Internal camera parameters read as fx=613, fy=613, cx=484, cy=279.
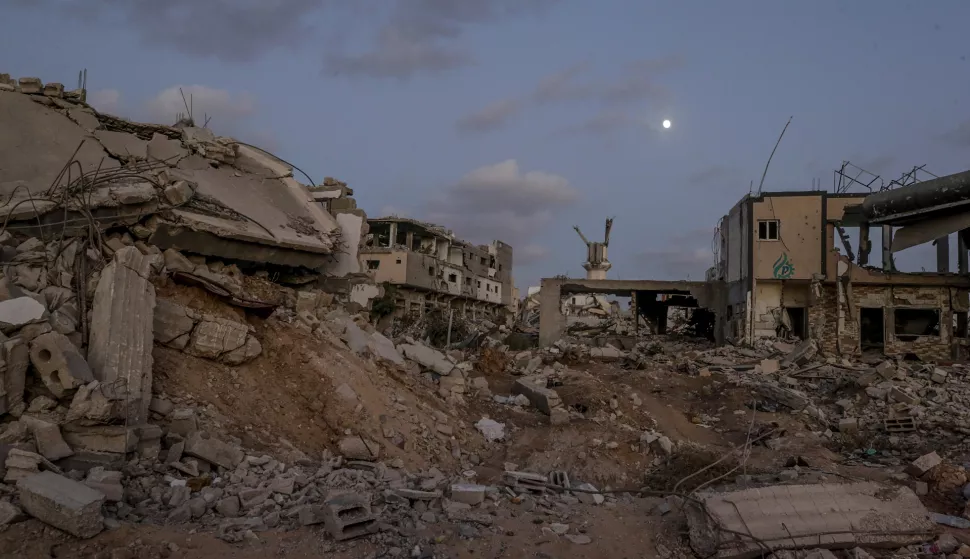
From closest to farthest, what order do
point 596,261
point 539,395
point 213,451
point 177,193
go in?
point 213,451
point 177,193
point 539,395
point 596,261

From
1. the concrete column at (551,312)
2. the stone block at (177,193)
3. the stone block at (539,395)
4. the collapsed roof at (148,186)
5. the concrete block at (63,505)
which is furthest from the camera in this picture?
the concrete column at (551,312)

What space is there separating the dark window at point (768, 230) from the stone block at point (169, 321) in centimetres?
1873

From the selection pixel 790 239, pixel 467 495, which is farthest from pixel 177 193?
pixel 790 239

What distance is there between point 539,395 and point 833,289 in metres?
14.1

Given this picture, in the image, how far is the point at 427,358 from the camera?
1132 cm

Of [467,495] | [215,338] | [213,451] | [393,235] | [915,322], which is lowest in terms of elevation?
[467,495]

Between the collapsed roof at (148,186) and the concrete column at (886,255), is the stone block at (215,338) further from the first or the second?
the concrete column at (886,255)

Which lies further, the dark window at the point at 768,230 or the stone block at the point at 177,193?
the dark window at the point at 768,230

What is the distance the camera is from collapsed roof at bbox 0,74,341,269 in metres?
6.96

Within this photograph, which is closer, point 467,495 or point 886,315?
point 467,495

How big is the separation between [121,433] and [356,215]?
24.1ft

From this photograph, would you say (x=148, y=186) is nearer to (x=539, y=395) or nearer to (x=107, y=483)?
(x=107, y=483)

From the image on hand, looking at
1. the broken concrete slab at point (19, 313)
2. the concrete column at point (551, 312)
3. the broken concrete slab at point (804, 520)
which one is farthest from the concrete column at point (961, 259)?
the broken concrete slab at point (19, 313)

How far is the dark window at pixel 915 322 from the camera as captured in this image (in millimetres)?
A: 19922
